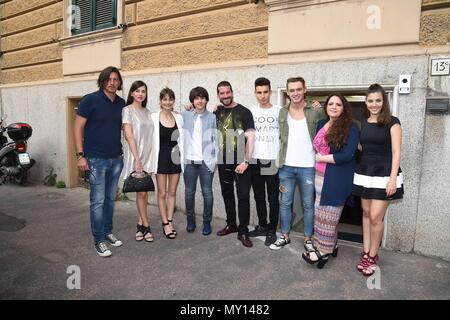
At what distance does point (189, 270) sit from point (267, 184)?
1376 millimetres

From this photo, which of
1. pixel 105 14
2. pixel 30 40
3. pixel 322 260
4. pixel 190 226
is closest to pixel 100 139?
pixel 190 226

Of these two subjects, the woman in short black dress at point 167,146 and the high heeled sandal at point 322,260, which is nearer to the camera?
the high heeled sandal at point 322,260

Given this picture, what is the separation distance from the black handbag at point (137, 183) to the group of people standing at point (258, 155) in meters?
0.10

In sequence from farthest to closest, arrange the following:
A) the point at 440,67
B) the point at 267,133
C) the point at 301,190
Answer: the point at 267,133, the point at 301,190, the point at 440,67

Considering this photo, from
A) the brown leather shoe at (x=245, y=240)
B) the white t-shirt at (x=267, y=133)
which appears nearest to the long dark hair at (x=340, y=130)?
the white t-shirt at (x=267, y=133)

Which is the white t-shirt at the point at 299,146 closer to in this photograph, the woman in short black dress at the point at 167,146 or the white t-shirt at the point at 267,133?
the white t-shirt at the point at 267,133

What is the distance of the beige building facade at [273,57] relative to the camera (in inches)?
141

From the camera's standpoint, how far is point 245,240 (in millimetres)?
4043

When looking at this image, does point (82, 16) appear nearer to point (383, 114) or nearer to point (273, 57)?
point (273, 57)

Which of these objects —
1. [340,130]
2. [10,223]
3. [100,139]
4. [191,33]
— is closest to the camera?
[340,130]

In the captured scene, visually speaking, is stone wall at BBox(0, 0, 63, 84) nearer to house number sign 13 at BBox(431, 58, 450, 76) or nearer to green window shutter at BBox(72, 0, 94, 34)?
green window shutter at BBox(72, 0, 94, 34)

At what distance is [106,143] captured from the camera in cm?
366
